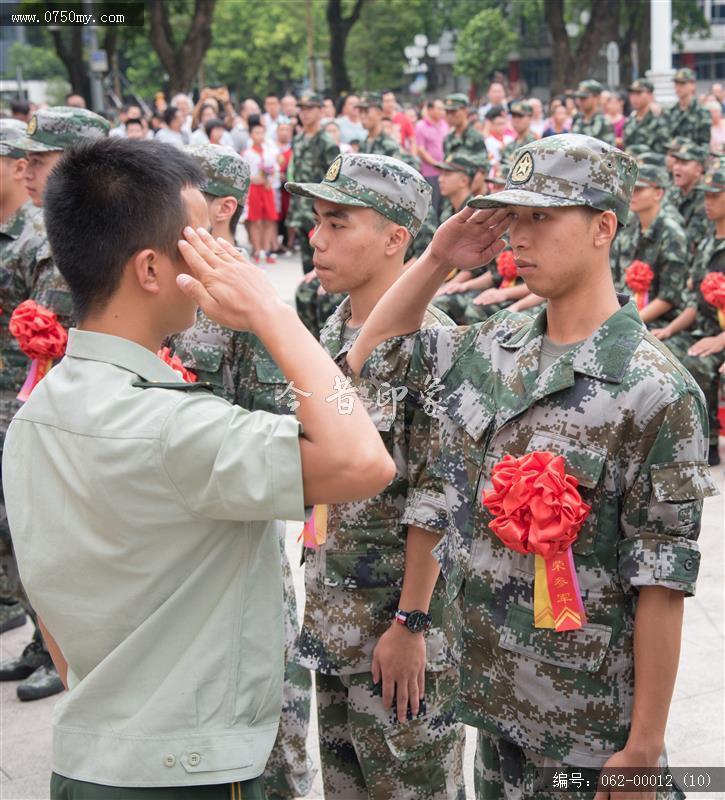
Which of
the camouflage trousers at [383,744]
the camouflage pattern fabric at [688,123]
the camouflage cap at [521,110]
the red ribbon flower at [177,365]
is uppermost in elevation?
the camouflage cap at [521,110]

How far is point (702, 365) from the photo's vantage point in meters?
7.84

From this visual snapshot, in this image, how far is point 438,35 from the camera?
2282 inches

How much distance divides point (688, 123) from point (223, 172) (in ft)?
40.3

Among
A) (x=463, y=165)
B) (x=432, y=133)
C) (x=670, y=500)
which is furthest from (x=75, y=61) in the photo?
(x=670, y=500)

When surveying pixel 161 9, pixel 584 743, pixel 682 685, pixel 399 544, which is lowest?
pixel 682 685

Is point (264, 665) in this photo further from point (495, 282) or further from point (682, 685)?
point (495, 282)

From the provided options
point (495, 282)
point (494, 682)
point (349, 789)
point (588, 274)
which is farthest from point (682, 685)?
point (495, 282)

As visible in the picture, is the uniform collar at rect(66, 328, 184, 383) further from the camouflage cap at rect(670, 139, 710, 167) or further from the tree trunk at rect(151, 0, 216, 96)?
the tree trunk at rect(151, 0, 216, 96)

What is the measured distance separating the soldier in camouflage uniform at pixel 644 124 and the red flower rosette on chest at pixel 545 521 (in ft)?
44.4

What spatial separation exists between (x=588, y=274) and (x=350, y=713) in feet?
4.57

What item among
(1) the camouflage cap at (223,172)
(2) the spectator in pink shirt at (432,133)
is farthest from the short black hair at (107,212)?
(2) the spectator in pink shirt at (432,133)

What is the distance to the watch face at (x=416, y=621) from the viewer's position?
2979mm

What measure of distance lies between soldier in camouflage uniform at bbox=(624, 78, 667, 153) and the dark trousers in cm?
1419

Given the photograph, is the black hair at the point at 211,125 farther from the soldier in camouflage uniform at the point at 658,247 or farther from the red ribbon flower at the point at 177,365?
the red ribbon flower at the point at 177,365
